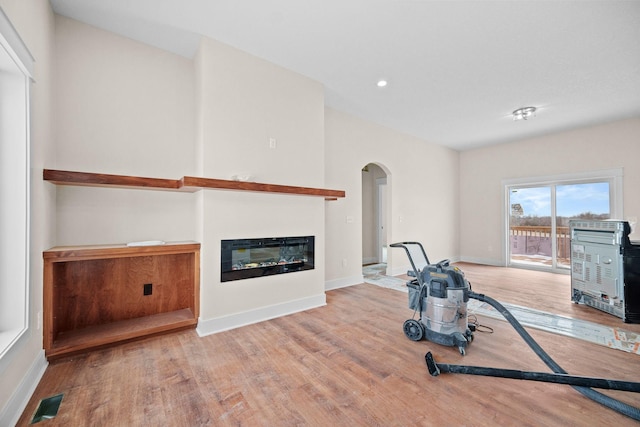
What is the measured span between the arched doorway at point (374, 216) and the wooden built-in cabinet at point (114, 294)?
15.3 ft

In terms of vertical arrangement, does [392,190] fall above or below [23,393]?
above

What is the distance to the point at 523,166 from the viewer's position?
238 inches

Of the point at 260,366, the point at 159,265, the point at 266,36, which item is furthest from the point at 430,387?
the point at 266,36

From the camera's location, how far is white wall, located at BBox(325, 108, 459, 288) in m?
4.46

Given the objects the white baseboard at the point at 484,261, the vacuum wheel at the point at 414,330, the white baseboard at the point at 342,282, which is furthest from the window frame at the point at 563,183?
the vacuum wheel at the point at 414,330

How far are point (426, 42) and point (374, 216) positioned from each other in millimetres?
4706

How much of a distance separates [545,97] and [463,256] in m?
4.44

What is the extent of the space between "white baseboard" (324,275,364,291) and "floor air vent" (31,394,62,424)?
3177mm

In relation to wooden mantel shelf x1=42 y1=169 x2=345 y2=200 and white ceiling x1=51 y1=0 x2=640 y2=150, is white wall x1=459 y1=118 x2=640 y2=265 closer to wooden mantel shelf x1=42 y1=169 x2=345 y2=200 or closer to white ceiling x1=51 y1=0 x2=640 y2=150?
white ceiling x1=51 y1=0 x2=640 y2=150

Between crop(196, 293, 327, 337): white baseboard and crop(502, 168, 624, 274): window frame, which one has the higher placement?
crop(502, 168, 624, 274): window frame

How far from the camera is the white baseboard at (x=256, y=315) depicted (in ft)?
8.74

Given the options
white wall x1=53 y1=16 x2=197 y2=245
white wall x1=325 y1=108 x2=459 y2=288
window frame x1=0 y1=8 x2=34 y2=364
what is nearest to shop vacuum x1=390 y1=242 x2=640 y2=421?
white wall x1=325 y1=108 x2=459 y2=288

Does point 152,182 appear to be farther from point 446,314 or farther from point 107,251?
point 446,314

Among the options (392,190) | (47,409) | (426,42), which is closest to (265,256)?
(47,409)
